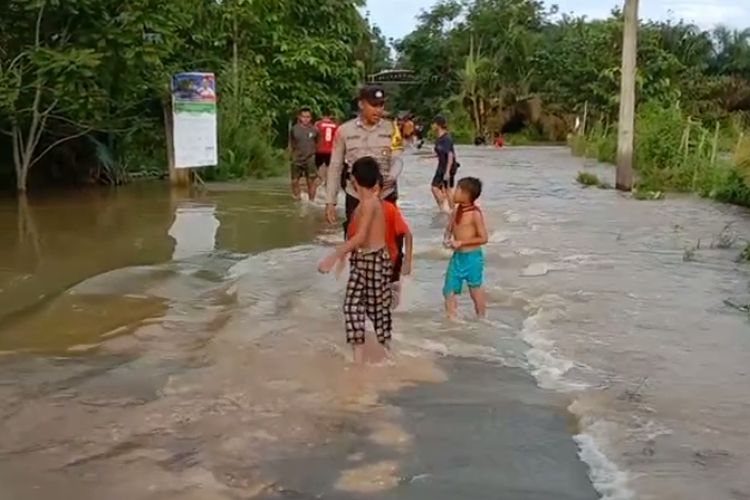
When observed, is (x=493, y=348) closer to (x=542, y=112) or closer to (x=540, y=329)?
(x=540, y=329)

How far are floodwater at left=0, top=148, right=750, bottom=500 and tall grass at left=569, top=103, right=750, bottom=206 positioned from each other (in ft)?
19.4

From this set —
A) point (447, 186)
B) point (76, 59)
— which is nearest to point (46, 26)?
point (76, 59)

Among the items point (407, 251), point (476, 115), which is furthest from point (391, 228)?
point (476, 115)

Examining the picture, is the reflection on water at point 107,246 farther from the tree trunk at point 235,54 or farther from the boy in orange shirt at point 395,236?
the tree trunk at point 235,54

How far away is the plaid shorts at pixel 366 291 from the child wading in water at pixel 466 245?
5.22 ft

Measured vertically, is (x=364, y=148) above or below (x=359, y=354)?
above

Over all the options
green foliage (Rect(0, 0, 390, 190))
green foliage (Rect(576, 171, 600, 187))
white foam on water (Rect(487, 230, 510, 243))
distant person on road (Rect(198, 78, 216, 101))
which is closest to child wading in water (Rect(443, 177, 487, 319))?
white foam on water (Rect(487, 230, 510, 243))

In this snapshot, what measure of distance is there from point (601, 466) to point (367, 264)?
90.4 inches

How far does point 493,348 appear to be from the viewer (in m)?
7.59

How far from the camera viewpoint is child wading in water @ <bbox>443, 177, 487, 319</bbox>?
8.40 m

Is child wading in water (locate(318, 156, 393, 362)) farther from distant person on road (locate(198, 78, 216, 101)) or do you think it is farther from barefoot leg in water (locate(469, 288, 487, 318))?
distant person on road (locate(198, 78, 216, 101))

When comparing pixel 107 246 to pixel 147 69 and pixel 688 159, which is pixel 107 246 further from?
pixel 688 159

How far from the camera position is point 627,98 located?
21.5m

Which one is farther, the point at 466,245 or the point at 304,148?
the point at 304,148
